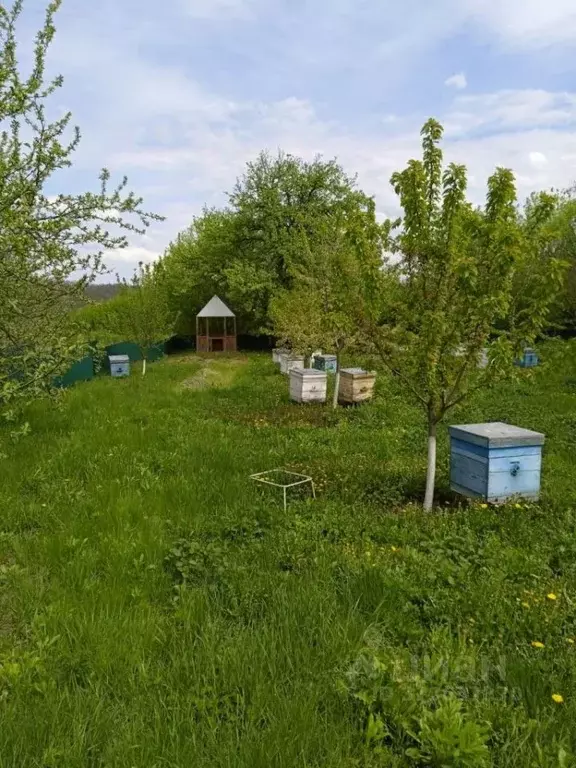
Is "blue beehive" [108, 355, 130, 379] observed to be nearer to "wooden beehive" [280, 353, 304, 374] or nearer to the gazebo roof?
"wooden beehive" [280, 353, 304, 374]

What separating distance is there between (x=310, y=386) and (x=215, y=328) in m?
24.1

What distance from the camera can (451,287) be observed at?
6.31m

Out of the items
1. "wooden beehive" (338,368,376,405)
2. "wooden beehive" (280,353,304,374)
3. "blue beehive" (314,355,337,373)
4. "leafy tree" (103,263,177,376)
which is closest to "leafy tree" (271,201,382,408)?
"wooden beehive" (338,368,376,405)

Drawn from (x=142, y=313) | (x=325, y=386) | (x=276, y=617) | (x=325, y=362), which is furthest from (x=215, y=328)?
(x=276, y=617)

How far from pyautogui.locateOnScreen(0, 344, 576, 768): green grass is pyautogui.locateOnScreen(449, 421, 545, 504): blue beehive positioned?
0.23m

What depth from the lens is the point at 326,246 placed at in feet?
45.8

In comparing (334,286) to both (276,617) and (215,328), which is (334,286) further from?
(215,328)

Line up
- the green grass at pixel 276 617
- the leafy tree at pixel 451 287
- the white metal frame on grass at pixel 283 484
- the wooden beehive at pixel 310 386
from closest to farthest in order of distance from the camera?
the green grass at pixel 276 617 < the leafy tree at pixel 451 287 < the white metal frame on grass at pixel 283 484 < the wooden beehive at pixel 310 386

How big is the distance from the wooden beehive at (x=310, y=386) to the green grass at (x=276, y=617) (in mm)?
5455

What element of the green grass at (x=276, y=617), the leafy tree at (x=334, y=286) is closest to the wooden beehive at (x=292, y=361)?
the leafy tree at (x=334, y=286)

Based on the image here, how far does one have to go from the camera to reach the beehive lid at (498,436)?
6160 millimetres

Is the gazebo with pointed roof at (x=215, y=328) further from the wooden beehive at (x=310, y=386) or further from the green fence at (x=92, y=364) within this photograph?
the wooden beehive at (x=310, y=386)

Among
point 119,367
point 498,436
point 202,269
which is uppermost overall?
point 202,269

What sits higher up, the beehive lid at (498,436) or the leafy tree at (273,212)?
the leafy tree at (273,212)
